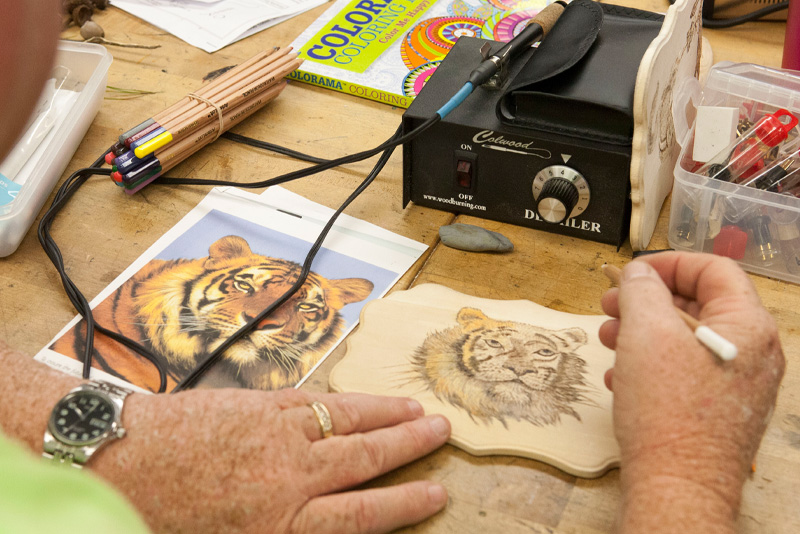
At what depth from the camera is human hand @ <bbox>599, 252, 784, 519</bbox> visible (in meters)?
0.58

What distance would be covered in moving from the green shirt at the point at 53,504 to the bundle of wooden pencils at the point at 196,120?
67 cm

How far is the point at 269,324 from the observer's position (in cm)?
89

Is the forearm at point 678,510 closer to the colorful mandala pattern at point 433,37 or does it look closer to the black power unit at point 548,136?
the black power unit at point 548,136

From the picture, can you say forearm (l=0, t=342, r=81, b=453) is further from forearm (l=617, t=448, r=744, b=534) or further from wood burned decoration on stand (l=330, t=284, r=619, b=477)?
forearm (l=617, t=448, r=744, b=534)

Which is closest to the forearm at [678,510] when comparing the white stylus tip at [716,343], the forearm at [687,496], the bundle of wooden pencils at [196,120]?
the forearm at [687,496]

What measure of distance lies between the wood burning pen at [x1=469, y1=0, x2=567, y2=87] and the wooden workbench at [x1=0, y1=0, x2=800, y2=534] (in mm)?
204

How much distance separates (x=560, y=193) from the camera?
91 cm

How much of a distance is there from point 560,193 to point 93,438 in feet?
2.02

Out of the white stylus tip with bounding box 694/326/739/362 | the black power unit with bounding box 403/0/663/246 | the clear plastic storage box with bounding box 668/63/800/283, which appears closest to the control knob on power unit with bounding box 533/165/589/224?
the black power unit with bounding box 403/0/663/246

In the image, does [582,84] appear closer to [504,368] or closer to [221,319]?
[504,368]

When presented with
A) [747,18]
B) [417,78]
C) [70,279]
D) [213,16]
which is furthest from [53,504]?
[747,18]

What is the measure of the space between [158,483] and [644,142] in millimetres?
653

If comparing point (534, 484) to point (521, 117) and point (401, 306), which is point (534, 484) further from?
point (521, 117)

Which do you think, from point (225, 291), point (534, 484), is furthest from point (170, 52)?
point (534, 484)
